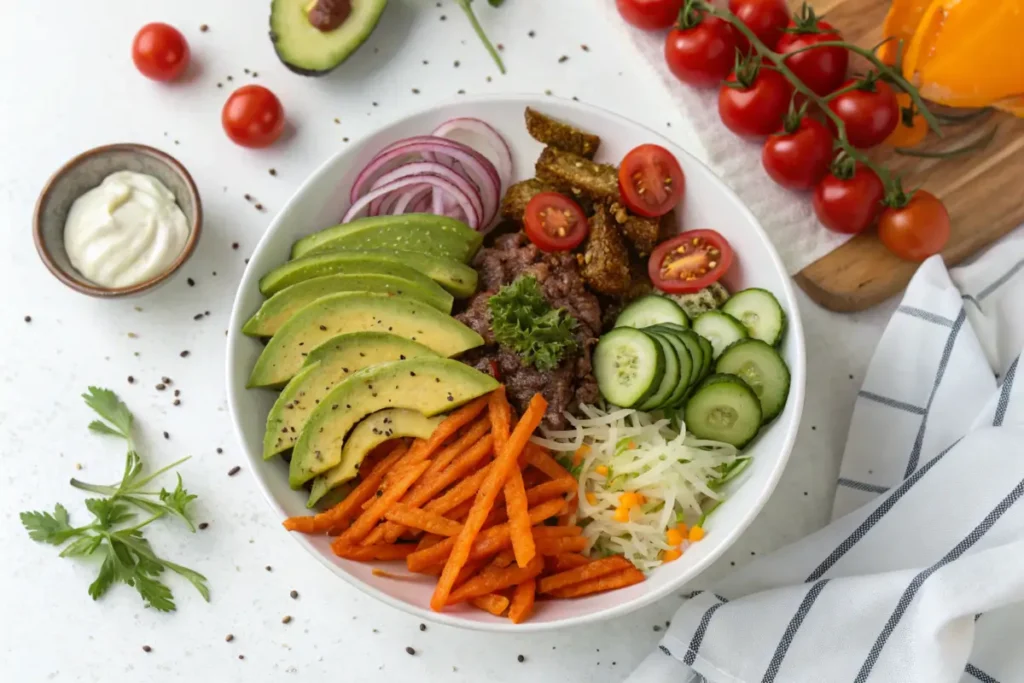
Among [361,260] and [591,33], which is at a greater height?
[591,33]

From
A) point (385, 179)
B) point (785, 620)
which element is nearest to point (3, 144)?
point (385, 179)

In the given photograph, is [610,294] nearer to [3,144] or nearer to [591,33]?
[591,33]

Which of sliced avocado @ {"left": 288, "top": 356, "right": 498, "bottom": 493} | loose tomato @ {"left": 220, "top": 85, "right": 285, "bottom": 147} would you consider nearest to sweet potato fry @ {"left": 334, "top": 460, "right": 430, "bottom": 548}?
sliced avocado @ {"left": 288, "top": 356, "right": 498, "bottom": 493}

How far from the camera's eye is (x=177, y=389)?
367 centimetres

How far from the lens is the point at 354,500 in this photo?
3031mm

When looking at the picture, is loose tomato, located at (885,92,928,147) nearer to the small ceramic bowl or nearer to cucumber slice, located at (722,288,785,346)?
cucumber slice, located at (722,288,785,346)

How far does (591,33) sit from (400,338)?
1.77 meters

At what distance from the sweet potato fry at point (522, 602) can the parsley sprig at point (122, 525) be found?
1373 millimetres

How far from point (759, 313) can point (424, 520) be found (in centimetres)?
140

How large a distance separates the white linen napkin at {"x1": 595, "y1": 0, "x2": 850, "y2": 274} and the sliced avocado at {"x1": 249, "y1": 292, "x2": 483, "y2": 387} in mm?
1411

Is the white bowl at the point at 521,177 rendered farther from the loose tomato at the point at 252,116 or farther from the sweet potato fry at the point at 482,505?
the loose tomato at the point at 252,116

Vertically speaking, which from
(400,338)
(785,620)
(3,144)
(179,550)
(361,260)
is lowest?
(179,550)

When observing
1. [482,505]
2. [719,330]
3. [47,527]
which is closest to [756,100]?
[719,330]

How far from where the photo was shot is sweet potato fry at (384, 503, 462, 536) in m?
2.92
